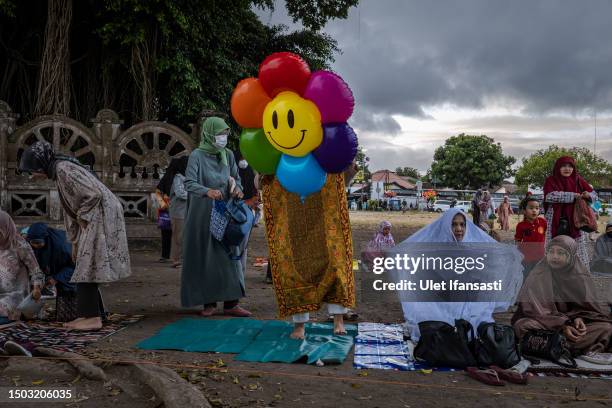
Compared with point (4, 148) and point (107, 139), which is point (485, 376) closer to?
point (107, 139)

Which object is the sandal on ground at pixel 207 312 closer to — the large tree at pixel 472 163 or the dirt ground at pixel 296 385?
the dirt ground at pixel 296 385

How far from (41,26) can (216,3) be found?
12.5 ft

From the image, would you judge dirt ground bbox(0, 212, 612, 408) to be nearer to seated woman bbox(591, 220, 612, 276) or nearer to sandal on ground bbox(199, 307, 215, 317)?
sandal on ground bbox(199, 307, 215, 317)

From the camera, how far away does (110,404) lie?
3.22m

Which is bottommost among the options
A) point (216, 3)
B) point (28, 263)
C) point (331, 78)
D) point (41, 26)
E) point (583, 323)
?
point (583, 323)

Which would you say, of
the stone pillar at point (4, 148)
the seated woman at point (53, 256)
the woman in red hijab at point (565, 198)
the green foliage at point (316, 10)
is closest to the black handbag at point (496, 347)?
the woman in red hijab at point (565, 198)

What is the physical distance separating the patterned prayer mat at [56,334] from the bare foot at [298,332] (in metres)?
1.56

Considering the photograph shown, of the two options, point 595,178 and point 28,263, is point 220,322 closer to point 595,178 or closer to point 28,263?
point 28,263

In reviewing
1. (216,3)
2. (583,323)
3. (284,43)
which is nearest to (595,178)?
(284,43)

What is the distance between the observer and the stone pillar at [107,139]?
10.9m

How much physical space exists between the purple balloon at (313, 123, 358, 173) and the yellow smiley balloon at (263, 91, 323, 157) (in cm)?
7

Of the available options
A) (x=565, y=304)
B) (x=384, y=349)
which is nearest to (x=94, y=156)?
(x=384, y=349)

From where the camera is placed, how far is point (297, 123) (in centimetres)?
439

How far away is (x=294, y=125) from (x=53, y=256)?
2.69 metres
